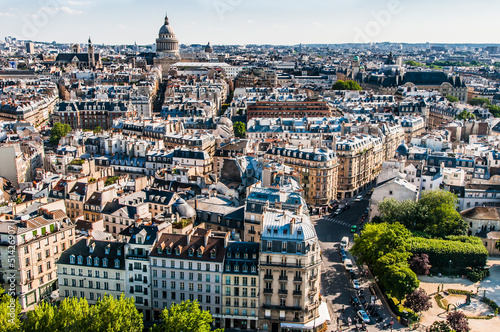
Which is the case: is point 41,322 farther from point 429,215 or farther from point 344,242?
point 429,215

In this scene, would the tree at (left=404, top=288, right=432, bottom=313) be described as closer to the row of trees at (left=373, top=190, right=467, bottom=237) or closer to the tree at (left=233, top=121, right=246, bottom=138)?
the row of trees at (left=373, top=190, right=467, bottom=237)

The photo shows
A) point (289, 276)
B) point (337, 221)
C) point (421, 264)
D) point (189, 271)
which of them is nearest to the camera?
point (289, 276)

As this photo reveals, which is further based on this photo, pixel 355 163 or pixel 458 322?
pixel 355 163

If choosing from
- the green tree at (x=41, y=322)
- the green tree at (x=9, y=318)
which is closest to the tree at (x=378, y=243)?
the green tree at (x=41, y=322)

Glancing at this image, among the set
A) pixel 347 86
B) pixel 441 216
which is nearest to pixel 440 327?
pixel 441 216

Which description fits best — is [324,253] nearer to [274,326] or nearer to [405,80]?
[274,326]

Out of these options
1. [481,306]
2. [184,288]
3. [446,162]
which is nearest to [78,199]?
[184,288]
